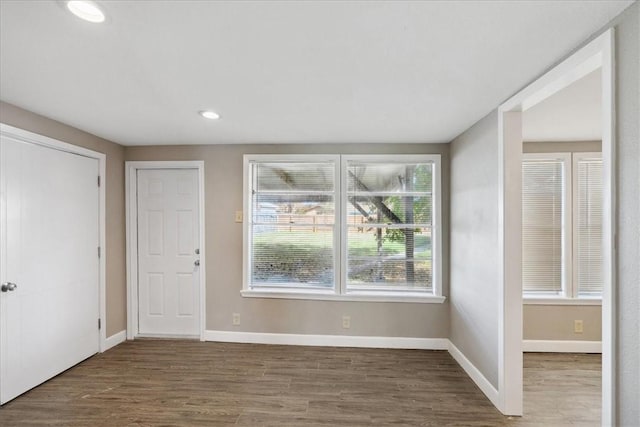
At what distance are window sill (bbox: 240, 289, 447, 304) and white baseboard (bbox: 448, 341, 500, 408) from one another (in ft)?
1.69

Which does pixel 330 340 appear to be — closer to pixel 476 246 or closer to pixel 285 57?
pixel 476 246

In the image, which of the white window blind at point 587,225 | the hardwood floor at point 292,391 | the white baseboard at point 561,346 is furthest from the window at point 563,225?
the hardwood floor at point 292,391

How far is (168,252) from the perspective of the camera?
362 cm

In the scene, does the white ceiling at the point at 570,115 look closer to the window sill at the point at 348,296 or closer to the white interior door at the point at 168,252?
the window sill at the point at 348,296

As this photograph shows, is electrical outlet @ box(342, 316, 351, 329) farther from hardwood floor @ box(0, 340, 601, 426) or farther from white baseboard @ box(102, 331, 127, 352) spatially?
white baseboard @ box(102, 331, 127, 352)

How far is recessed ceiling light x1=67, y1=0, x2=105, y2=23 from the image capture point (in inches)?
47.6

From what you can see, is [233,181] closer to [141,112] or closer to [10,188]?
[141,112]

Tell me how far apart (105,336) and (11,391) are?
0.94 metres

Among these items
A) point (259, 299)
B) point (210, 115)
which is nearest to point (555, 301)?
point (259, 299)

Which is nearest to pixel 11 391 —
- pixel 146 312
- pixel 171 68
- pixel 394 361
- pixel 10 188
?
pixel 146 312

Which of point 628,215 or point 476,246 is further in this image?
point 476,246

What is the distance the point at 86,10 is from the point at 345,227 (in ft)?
9.02

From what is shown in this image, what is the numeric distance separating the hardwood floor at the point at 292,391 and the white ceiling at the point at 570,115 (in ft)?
7.62

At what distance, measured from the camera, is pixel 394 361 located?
305 cm
